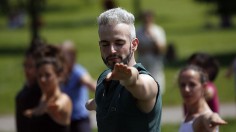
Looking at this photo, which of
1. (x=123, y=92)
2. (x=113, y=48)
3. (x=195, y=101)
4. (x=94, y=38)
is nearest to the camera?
(x=113, y=48)

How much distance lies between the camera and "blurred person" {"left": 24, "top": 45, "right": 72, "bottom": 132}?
264 inches

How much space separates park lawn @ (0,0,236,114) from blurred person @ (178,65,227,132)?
6.00 ft

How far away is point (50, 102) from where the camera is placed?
6.94m

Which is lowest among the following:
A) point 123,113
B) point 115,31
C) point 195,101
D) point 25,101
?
point 25,101

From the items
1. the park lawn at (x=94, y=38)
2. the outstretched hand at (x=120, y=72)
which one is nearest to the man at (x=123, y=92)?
the outstretched hand at (x=120, y=72)

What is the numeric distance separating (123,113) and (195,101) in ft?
6.62

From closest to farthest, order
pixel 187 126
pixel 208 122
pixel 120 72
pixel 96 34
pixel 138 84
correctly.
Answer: pixel 120 72 → pixel 138 84 → pixel 208 122 → pixel 187 126 → pixel 96 34

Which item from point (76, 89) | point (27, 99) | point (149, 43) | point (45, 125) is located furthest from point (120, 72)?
point (149, 43)

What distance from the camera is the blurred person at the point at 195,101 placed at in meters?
5.63

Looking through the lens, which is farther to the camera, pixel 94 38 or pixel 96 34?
pixel 96 34

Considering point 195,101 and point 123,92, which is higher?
point 123,92

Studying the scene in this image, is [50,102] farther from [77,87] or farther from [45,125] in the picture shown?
[77,87]

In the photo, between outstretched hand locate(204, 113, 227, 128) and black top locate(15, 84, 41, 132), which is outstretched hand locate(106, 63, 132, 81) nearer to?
outstretched hand locate(204, 113, 227, 128)

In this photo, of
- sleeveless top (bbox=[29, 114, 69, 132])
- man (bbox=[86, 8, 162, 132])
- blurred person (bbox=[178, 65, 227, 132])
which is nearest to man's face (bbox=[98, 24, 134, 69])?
man (bbox=[86, 8, 162, 132])
